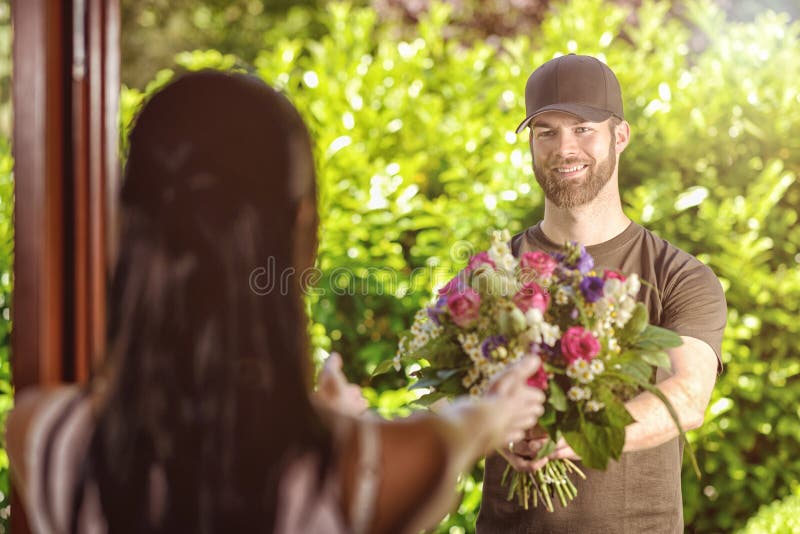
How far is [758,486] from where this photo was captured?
4.04 metres

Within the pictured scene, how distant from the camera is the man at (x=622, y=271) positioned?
2379 millimetres

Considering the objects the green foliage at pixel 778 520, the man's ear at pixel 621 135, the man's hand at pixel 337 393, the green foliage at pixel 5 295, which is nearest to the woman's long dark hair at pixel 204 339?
the man's hand at pixel 337 393

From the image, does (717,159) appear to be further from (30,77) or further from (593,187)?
(30,77)

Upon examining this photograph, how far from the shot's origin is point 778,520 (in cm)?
359

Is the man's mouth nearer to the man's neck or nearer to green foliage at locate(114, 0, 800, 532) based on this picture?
the man's neck

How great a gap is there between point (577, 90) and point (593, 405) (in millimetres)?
1107

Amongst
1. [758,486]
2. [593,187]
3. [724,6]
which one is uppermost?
[724,6]

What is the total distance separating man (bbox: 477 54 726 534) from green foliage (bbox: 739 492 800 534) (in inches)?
50.0

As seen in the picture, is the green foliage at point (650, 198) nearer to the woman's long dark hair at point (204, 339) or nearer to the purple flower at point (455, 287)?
the purple flower at point (455, 287)

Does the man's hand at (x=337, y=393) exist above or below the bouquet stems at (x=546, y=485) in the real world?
above

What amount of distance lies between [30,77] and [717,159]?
3.52 meters

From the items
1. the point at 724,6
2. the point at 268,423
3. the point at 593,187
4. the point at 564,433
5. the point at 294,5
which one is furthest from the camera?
the point at 294,5

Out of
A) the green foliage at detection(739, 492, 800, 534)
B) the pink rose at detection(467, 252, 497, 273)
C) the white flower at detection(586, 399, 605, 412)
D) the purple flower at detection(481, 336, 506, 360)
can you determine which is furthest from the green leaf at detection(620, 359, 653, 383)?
the green foliage at detection(739, 492, 800, 534)

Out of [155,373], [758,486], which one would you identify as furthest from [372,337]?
[155,373]
